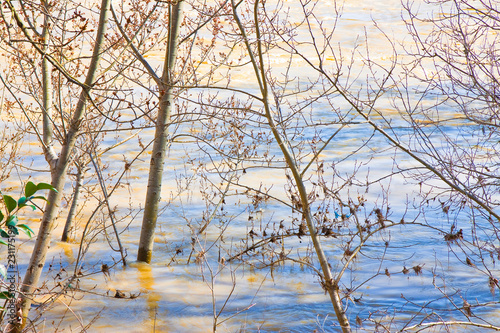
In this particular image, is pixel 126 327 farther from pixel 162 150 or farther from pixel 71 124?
pixel 71 124

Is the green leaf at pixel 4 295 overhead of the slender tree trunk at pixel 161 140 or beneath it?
beneath

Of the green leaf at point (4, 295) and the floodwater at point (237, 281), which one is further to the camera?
the floodwater at point (237, 281)

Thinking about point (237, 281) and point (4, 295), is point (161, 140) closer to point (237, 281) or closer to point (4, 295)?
point (237, 281)

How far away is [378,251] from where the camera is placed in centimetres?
730

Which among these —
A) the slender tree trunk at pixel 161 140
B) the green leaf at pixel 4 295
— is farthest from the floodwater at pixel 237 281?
the green leaf at pixel 4 295

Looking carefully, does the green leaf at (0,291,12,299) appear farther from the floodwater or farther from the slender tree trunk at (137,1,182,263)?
the slender tree trunk at (137,1,182,263)

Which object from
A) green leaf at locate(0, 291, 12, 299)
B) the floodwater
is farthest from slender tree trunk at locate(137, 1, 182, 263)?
green leaf at locate(0, 291, 12, 299)

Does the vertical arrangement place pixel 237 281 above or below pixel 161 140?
below

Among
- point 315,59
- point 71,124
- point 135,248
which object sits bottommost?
point 135,248

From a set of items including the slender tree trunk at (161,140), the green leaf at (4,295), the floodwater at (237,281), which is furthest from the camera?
the slender tree trunk at (161,140)

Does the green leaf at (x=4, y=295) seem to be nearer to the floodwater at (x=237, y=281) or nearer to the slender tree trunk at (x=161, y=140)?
the floodwater at (x=237, y=281)

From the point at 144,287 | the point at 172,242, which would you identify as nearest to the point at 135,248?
the point at 172,242

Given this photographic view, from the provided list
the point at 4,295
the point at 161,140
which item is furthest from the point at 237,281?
the point at 4,295

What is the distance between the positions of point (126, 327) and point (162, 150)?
6.72ft
